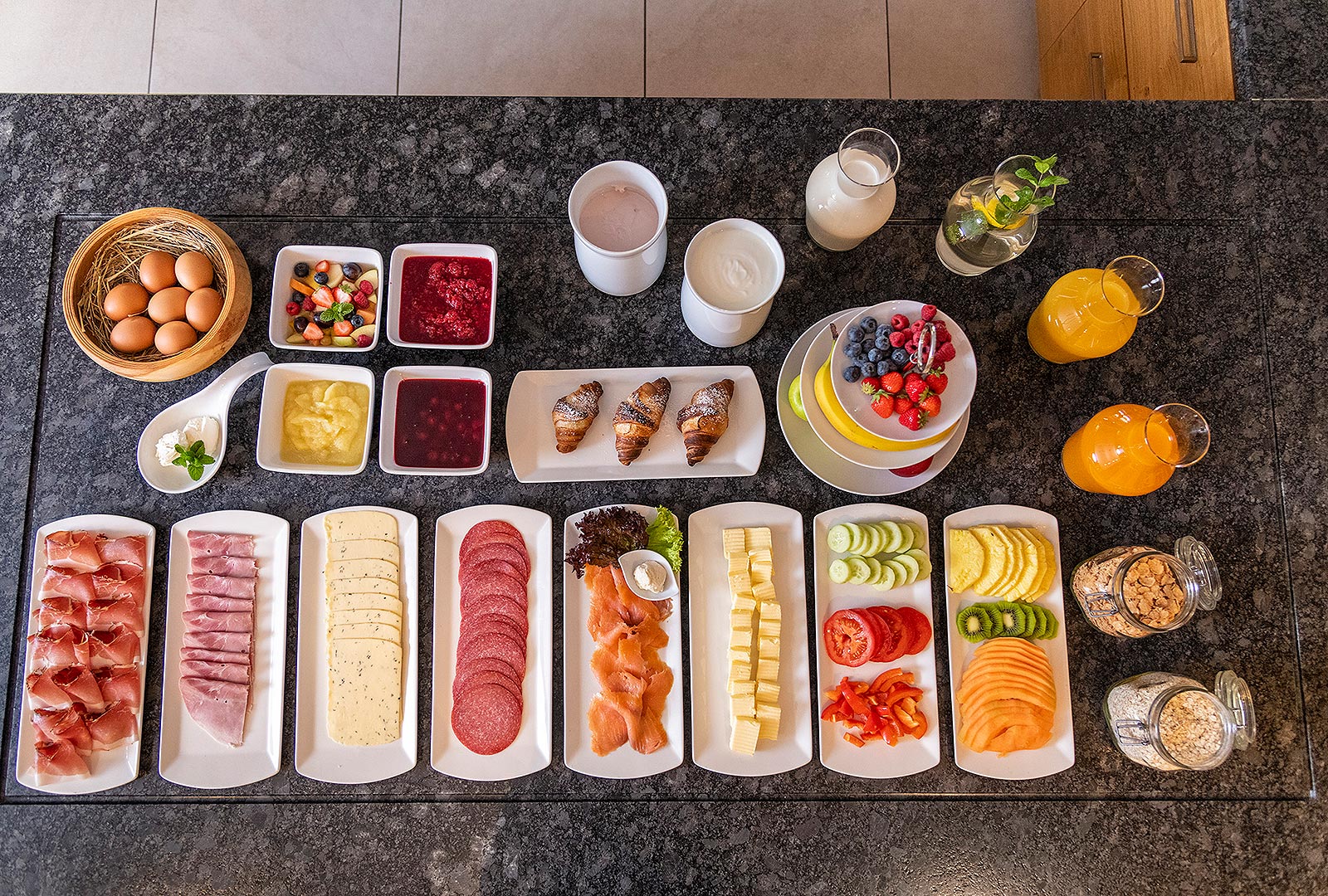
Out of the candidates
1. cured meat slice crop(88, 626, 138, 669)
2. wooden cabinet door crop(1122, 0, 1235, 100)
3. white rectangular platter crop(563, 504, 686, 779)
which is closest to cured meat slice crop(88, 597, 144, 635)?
cured meat slice crop(88, 626, 138, 669)

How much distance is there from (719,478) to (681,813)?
75 centimetres

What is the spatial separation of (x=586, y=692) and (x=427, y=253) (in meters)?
1.05

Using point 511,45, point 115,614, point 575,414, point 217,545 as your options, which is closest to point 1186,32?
point 575,414

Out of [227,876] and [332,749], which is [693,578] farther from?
[227,876]

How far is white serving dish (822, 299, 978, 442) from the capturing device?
1479 mm

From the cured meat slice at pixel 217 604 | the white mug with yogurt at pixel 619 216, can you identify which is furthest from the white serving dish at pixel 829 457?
the cured meat slice at pixel 217 604

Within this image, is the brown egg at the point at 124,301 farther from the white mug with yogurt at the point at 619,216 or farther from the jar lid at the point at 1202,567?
the jar lid at the point at 1202,567

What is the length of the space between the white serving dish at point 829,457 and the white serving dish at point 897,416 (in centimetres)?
24

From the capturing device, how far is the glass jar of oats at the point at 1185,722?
5.09 ft

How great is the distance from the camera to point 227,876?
1662 millimetres

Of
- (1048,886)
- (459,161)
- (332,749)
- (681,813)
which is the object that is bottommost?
(1048,886)

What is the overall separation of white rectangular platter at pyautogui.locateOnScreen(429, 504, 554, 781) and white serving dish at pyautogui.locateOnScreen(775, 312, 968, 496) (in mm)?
598

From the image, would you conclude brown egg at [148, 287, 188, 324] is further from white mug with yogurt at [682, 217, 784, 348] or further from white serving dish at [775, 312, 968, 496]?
white serving dish at [775, 312, 968, 496]

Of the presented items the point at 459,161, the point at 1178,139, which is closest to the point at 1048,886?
the point at 1178,139
